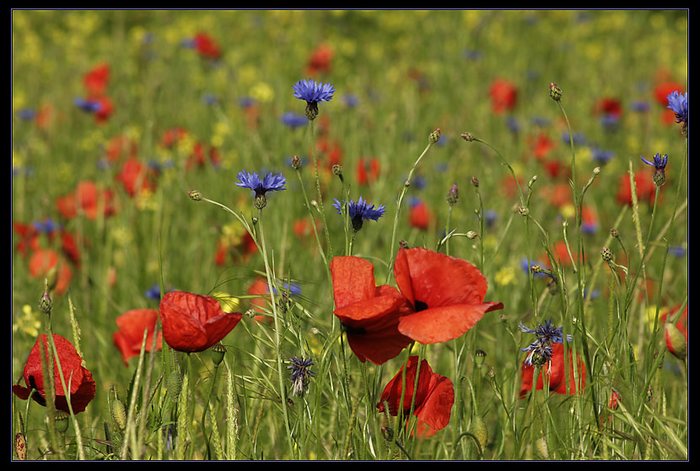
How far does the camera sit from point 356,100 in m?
3.15

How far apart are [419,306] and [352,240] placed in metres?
0.16

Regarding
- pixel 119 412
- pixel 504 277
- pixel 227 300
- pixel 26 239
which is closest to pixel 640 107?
pixel 504 277

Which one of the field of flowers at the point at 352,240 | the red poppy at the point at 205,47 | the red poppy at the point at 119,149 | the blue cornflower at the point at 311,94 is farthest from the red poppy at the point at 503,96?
the blue cornflower at the point at 311,94

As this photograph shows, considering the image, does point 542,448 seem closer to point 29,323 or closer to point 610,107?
point 29,323

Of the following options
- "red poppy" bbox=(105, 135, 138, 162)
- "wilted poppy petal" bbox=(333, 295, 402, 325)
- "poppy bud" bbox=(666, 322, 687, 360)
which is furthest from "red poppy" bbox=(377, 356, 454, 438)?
"red poppy" bbox=(105, 135, 138, 162)

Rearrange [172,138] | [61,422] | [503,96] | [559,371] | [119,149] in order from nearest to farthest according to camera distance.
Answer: [61,422]
[559,371]
[172,138]
[119,149]
[503,96]

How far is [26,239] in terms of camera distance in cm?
238

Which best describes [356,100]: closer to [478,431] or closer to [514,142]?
[514,142]

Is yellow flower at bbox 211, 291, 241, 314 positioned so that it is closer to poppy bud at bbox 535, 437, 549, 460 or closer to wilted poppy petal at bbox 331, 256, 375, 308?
wilted poppy petal at bbox 331, 256, 375, 308

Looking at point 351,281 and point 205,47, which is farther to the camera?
point 205,47

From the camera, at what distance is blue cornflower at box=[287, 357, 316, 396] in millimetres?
1195

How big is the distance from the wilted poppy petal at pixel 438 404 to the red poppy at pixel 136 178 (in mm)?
1467

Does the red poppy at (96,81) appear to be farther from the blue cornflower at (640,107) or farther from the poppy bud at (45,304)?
the poppy bud at (45,304)
